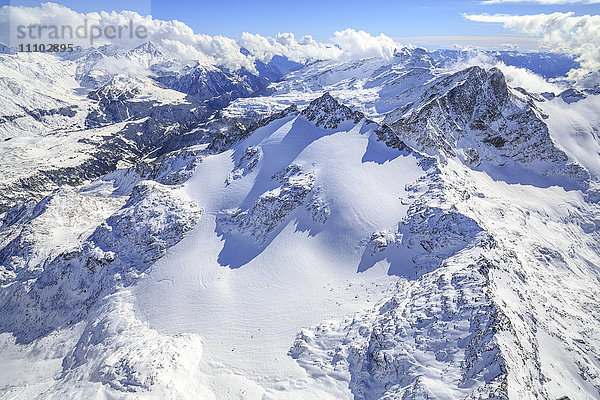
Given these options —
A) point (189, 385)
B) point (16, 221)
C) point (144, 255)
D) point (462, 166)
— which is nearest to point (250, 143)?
point (144, 255)

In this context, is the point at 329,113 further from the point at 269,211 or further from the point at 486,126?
the point at 486,126

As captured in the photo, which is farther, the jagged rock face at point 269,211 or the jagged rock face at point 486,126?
the jagged rock face at point 486,126

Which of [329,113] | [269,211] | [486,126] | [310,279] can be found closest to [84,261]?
[269,211]

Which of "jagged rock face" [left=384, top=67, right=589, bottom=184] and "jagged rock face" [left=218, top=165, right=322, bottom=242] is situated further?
"jagged rock face" [left=384, top=67, right=589, bottom=184]

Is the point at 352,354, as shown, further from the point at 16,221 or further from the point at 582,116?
the point at 582,116

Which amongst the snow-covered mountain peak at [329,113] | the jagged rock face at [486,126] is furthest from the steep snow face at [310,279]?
the jagged rock face at [486,126]

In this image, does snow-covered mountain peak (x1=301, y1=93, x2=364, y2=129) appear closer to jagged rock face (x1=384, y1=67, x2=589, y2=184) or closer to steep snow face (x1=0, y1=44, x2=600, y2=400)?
steep snow face (x1=0, y1=44, x2=600, y2=400)

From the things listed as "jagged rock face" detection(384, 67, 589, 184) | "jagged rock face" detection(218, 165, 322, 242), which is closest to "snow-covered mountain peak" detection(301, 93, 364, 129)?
"jagged rock face" detection(384, 67, 589, 184)

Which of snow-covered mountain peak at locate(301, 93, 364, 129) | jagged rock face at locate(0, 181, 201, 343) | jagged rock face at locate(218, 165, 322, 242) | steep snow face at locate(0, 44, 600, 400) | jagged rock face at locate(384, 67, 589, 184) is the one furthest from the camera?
jagged rock face at locate(384, 67, 589, 184)

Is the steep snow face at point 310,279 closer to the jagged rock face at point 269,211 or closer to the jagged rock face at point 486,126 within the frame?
the jagged rock face at point 269,211
